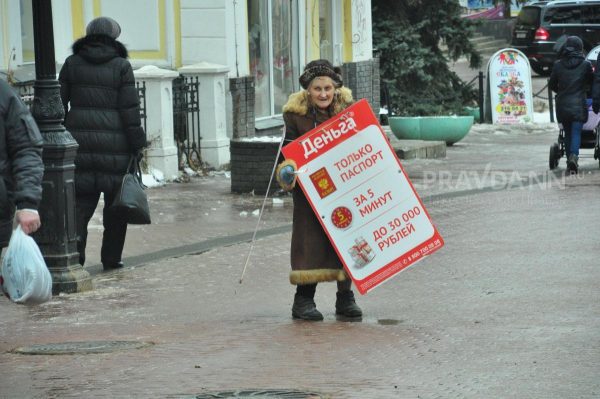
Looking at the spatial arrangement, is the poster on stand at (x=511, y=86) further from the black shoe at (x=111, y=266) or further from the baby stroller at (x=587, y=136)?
the black shoe at (x=111, y=266)

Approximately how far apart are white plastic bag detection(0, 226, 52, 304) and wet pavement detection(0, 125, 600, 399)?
0.46m

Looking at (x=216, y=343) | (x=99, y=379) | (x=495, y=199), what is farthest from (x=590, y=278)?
(x=495, y=199)

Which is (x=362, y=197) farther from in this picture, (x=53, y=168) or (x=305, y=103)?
(x=53, y=168)

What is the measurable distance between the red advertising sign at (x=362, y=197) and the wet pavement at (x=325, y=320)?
1.24 ft

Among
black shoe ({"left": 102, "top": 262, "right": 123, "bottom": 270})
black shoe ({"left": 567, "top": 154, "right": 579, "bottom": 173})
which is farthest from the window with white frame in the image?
black shoe ({"left": 102, "top": 262, "right": 123, "bottom": 270})

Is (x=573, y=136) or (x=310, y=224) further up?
(x=310, y=224)

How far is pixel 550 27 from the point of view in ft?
131

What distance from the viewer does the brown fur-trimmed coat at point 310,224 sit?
8672 mm

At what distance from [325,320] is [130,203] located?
234 centimetres

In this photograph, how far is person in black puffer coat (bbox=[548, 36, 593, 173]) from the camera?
696 inches

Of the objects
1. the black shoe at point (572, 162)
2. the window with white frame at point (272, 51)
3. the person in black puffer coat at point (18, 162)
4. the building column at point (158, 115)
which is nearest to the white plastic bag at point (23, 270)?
the person in black puffer coat at point (18, 162)

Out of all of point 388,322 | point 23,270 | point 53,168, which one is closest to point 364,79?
point 53,168

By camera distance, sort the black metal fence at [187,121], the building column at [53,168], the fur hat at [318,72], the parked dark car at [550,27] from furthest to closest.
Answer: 1. the parked dark car at [550,27]
2. the black metal fence at [187,121]
3. the building column at [53,168]
4. the fur hat at [318,72]

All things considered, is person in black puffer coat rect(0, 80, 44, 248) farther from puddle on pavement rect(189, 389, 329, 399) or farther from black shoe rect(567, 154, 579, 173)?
black shoe rect(567, 154, 579, 173)
